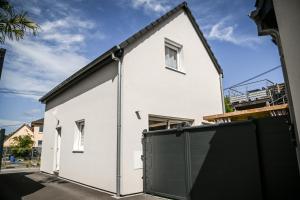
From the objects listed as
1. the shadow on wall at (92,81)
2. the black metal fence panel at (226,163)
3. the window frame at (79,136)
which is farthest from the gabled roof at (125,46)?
the black metal fence panel at (226,163)

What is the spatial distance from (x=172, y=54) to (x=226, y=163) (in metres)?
5.83

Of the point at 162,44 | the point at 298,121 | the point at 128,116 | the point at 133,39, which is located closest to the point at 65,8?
the point at 133,39

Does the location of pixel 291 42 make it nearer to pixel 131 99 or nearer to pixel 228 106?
pixel 131 99

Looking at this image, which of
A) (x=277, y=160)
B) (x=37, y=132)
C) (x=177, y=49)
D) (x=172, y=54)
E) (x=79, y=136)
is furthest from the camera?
(x=37, y=132)

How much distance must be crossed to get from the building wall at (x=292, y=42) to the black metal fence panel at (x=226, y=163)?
2.26 metres

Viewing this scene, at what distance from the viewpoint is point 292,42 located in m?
2.19

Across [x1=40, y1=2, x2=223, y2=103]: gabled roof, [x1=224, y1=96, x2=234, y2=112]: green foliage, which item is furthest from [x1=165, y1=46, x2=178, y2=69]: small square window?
[x1=224, y1=96, x2=234, y2=112]: green foliage

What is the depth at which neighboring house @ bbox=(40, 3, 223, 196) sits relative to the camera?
676cm

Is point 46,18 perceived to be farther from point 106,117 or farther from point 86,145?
point 86,145

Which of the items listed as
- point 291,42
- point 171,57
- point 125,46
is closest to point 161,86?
point 171,57

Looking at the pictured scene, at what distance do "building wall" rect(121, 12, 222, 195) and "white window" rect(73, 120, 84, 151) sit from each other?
356 cm

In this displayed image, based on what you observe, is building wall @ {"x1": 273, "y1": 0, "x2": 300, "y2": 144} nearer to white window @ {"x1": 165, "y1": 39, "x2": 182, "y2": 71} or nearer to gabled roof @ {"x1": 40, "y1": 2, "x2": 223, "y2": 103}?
gabled roof @ {"x1": 40, "y1": 2, "x2": 223, "y2": 103}

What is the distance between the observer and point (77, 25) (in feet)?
29.2

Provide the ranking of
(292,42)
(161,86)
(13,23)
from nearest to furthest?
(292,42), (13,23), (161,86)
